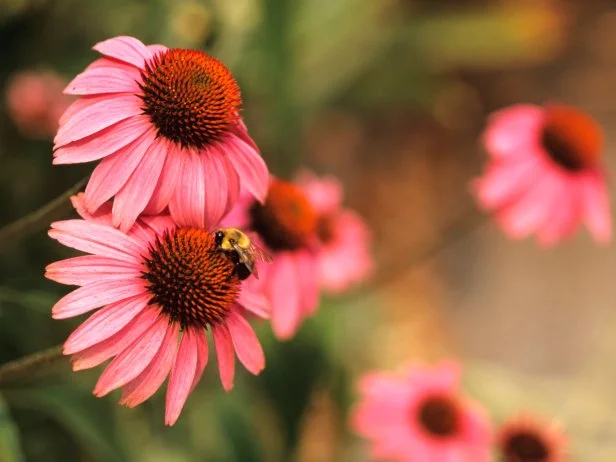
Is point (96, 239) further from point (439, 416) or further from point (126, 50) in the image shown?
point (439, 416)

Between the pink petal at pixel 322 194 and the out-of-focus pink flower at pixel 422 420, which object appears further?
the pink petal at pixel 322 194

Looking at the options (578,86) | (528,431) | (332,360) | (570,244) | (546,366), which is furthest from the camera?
(578,86)

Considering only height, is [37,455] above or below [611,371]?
above

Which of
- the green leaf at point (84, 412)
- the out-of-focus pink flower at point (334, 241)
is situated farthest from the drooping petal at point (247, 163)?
the out-of-focus pink flower at point (334, 241)

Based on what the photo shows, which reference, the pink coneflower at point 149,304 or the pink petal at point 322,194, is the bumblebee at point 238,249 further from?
the pink petal at point 322,194

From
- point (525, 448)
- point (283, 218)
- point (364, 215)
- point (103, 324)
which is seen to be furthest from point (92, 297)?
point (364, 215)

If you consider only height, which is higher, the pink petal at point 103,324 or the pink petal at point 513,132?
the pink petal at point 103,324

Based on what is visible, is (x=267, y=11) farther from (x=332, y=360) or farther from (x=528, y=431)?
(x=528, y=431)

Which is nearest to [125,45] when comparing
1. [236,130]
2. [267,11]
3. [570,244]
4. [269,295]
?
[236,130]
